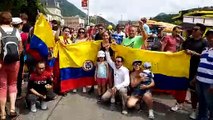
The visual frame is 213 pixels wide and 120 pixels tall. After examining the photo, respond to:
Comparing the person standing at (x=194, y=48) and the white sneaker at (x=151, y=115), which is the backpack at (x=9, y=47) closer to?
the white sneaker at (x=151, y=115)

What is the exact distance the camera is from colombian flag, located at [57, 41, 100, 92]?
8992 mm

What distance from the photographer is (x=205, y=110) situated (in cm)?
713

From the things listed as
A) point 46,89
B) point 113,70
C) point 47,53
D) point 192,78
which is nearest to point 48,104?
point 46,89

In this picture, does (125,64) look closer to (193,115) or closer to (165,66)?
(165,66)

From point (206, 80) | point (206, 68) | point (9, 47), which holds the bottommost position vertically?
point (206, 80)

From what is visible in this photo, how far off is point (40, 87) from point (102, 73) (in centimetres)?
161

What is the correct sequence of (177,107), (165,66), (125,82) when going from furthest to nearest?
(165,66)
(177,107)
(125,82)

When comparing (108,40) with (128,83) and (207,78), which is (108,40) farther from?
(207,78)

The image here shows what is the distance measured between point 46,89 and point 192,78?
3135 millimetres

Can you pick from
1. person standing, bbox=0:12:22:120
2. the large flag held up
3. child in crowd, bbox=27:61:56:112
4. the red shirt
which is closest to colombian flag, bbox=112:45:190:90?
the large flag held up

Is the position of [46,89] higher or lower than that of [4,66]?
lower

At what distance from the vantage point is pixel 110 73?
28.4 ft

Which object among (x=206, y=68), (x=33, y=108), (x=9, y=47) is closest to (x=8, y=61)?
(x=9, y=47)

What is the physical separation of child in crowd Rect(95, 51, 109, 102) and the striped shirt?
244cm
